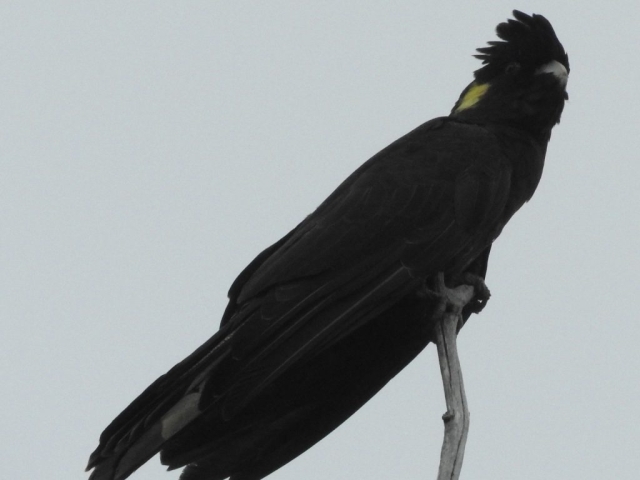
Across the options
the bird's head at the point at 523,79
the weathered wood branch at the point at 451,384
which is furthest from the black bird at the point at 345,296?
the weathered wood branch at the point at 451,384

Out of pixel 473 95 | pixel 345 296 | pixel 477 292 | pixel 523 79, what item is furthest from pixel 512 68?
pixel 345 296

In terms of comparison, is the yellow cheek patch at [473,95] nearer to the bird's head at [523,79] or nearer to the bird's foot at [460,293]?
the bird's head at [523,79]

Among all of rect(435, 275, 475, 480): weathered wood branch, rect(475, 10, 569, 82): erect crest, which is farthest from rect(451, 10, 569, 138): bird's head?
rect(435, 275, 475, 480): weathered wood branch

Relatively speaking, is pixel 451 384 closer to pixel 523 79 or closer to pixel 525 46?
pixel 523 79

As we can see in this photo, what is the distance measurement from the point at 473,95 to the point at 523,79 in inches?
13.0

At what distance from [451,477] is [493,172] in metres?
1.78

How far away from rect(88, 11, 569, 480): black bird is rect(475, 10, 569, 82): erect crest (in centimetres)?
1

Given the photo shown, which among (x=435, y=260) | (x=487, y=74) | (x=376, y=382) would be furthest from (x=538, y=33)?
(x=376, y=382)

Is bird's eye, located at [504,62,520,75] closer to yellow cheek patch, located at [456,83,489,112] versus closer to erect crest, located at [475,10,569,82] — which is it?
erect crest, located at [475,10,569,82]

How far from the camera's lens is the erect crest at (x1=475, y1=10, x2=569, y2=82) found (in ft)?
19.9

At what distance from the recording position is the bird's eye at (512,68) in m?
6.15

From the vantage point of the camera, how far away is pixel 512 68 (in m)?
6.16

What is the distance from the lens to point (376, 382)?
5.28 metres

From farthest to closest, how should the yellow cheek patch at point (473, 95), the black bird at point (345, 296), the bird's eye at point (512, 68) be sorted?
the yellow cheek patch at point (473, 95), the bird's eye at point (512, 68), the black bird at point (345, 296)
